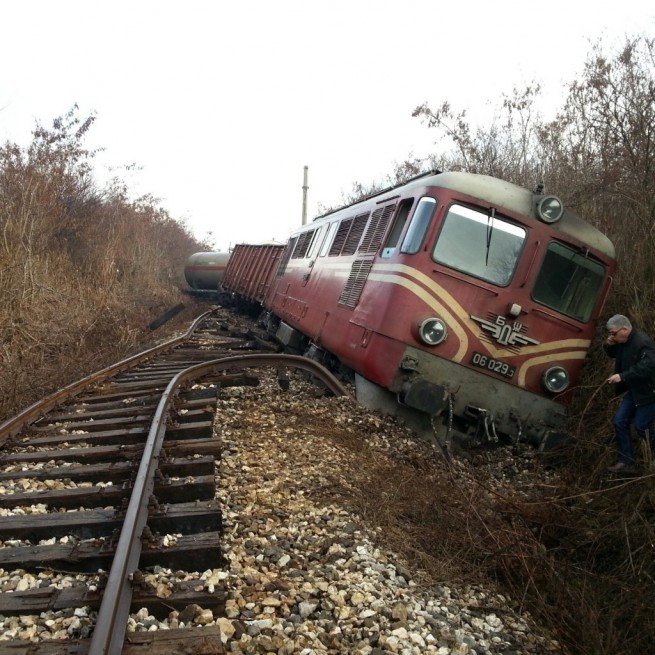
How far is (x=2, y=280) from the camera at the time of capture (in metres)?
9.92

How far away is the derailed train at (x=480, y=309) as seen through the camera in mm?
6027

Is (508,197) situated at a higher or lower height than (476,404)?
higher

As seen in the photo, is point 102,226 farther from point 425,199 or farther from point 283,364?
point 425,199

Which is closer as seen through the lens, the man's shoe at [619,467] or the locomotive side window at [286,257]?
the man's shoe at [619,467]

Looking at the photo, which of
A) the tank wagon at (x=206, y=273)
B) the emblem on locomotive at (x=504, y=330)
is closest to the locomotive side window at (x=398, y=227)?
the emblem on locomotive at (x=504, y=330)

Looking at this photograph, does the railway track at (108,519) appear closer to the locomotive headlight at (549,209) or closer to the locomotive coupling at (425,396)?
the locomotive coupling at (425,396)

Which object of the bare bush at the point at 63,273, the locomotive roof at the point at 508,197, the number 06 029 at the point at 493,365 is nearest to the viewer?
the number 06 029 at the point at 493,365

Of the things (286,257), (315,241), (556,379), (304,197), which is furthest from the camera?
(304,197)

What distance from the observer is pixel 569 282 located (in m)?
6.49

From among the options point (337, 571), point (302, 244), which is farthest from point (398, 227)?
point (302, 244)

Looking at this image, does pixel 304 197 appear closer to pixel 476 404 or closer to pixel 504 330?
pixel 504 330

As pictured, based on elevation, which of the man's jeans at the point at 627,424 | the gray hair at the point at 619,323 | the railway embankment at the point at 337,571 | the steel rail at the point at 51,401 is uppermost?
the gray hair at the point at 619,323

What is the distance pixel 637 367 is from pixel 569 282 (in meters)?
1.54

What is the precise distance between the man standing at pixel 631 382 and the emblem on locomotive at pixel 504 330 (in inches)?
33.5
